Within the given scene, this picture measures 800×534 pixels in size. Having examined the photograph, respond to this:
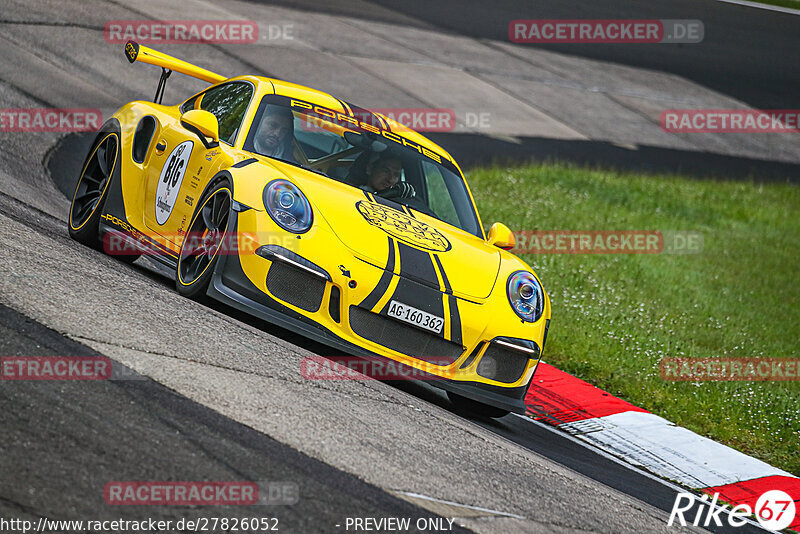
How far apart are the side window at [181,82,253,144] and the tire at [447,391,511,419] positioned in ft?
6.98

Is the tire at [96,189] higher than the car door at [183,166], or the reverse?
the car door at [183,166]

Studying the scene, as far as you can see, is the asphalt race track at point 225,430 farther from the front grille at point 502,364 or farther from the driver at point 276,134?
the driver at point 276,134

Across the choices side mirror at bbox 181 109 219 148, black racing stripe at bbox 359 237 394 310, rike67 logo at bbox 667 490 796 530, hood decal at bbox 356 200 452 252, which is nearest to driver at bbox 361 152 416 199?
hood decal at bbox 356 200 452 252

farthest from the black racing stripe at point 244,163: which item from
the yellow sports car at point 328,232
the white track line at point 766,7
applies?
the white track line at point 766,7

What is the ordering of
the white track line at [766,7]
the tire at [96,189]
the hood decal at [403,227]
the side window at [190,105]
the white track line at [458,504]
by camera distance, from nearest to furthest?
the white track line at [458,504] → the hood decal at [403,227] → the tire at [96,189] → the side window at [190,105] → the white track line at [766,7]

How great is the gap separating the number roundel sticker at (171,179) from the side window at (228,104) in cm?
27

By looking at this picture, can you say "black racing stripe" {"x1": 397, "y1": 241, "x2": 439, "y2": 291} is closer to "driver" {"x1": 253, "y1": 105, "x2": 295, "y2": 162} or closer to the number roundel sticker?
"driver" {"x1": 253, "y1": 105, "x2": 295, "y2": 162}

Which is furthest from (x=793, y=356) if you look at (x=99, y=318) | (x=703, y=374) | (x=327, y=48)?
(x=327, y=48)

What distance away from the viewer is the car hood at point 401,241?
586 centimetres

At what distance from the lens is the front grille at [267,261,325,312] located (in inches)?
224

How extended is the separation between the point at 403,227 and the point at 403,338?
2.55 ft

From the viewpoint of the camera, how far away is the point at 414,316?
18.8ft

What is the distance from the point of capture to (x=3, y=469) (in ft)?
11.1

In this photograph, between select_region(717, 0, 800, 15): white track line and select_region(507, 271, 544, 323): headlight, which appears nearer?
select_region(507, 271, 544, 323): headlight
